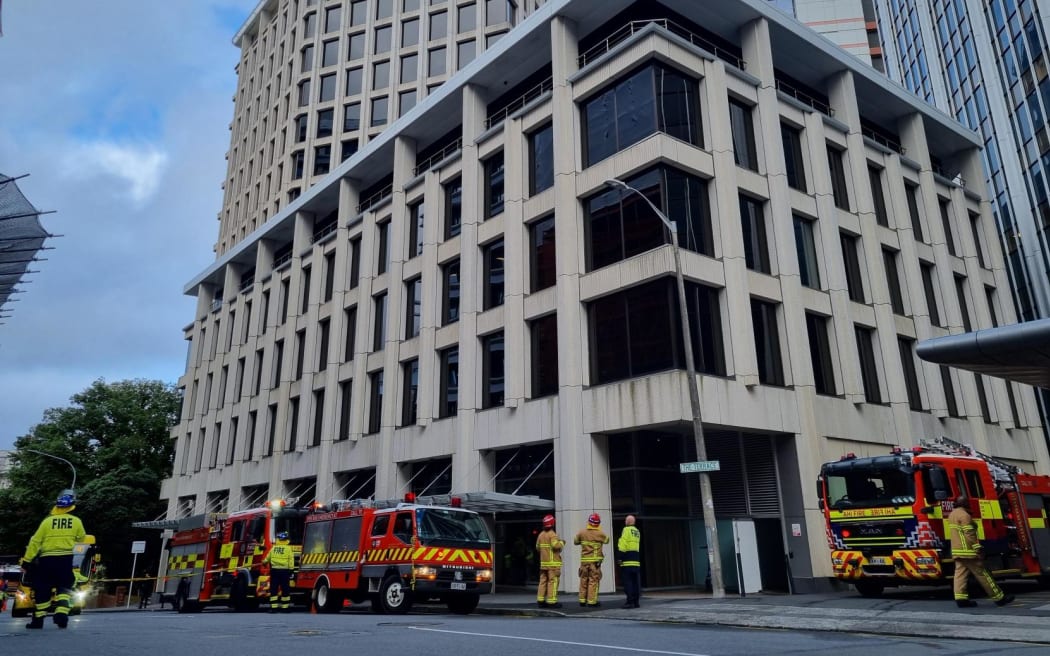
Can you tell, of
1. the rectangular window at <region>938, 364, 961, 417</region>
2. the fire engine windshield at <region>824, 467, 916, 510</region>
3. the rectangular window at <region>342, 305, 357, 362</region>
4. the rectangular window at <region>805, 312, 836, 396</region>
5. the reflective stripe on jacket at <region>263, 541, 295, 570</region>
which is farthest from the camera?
the rectangular window at <region>342, 305, 357, 362</region>

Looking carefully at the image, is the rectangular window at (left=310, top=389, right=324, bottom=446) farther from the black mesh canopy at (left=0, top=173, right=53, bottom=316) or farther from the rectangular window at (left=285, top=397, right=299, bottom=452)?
the black mesh canopy at (left=0, top=173, right=53, bottom=316)

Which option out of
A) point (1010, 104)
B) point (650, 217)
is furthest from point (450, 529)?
point (1010, 104)

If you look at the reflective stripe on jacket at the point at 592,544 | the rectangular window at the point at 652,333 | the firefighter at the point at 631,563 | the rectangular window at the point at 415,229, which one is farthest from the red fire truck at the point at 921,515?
the rectangular window at the point at 415,229

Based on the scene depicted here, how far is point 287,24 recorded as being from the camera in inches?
2391

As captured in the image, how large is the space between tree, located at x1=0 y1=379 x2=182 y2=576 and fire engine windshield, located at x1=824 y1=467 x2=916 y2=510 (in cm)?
4535

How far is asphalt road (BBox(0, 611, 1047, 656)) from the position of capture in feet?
23.9

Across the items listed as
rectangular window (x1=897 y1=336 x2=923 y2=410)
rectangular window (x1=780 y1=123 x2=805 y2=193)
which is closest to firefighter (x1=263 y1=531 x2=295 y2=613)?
rectangular window (x1=780 y1=123 x2=805 y2=193)

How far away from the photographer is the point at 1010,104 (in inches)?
1545

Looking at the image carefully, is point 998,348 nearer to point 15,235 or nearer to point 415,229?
point 415,229

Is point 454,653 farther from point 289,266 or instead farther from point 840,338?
point 289,266

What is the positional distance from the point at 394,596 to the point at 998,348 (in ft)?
43.3

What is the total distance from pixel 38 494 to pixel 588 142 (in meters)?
44.3

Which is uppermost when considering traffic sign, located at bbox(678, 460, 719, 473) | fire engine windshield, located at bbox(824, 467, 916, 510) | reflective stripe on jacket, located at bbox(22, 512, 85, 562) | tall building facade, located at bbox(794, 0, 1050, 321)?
tall building facade, located at bbox(794, 0, 1050, 321)

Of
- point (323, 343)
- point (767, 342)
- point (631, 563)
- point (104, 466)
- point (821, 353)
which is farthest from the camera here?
point (104, 466)
